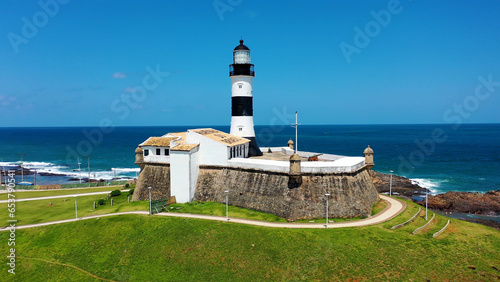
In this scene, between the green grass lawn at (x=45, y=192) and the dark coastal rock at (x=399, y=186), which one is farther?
the dark coastal rock at (x=399, y=186)

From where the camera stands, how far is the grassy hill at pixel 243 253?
21188 millimetres

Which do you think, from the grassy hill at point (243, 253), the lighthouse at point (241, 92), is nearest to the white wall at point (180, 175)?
the grassy hill at point (243, 253)

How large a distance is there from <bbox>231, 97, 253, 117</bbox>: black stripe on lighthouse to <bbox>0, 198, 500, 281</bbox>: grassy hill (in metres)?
16.4

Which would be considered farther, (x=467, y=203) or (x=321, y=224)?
(x=467, y=203)

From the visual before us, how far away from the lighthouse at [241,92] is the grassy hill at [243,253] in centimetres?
1583

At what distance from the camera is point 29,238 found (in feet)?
86.7

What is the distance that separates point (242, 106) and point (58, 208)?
75.5 ft

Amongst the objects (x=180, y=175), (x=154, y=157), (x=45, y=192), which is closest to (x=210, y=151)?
(x=180, y=175)

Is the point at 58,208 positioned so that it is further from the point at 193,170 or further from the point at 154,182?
the point at 193,170

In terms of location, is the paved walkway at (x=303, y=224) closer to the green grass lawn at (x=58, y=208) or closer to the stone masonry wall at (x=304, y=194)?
the stone masonry wall at (x=304, y=194)

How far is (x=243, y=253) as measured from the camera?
2297 centimetres

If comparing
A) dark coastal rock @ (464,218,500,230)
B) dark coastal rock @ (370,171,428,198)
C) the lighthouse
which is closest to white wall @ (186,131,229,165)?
the lighthouse

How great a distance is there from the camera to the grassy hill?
21188 mm

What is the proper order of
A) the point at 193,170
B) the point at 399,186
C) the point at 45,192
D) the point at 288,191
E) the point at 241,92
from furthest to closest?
the point at 399,186 → the point at 45,192 → the point at 241,92 → the point at 193,170 → the point at 288,191
